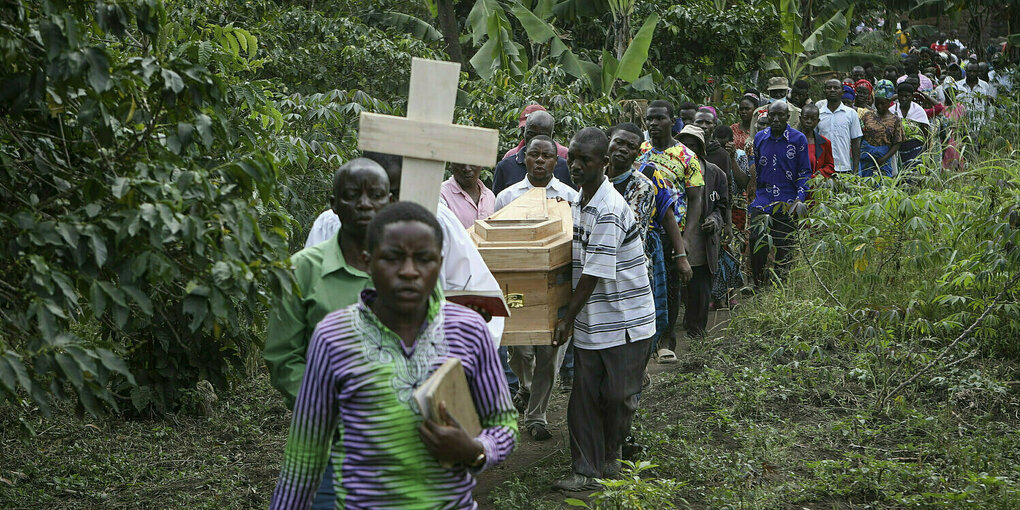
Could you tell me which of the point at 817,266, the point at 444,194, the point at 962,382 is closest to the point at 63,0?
the point at 444,194

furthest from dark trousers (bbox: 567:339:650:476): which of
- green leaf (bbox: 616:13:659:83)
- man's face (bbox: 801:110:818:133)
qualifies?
green leaf (bbox: 616:13:659:83)

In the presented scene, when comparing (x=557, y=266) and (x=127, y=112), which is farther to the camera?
(x=557, y=266)

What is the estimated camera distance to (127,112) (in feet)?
12.5

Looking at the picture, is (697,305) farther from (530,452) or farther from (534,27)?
(534,27)

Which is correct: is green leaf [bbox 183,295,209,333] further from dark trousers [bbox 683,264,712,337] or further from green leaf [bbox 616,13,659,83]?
green leaf [bbox 616,13,659,83]

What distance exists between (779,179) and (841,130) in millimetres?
2071

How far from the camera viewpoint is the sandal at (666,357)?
8.65m

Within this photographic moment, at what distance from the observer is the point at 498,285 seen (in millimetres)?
4605

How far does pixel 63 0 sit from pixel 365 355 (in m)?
1.78

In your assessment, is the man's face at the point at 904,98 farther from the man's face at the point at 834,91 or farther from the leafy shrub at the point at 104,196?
the leafy shrub at the point at 104,196

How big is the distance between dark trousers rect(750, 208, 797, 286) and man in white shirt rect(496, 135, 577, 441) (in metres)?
3.15

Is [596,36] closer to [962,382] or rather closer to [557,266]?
[962,382]

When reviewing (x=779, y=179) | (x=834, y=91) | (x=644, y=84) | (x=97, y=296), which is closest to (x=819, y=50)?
(x=644, y=84)

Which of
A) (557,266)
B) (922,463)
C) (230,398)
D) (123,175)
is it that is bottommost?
(230,398)
